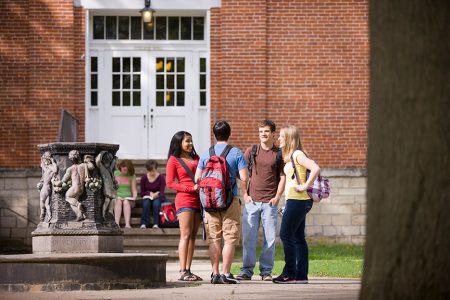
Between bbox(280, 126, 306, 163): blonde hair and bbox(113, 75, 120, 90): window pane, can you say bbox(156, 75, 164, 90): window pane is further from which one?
bbox(280, 126, 306, 163): blonde hair

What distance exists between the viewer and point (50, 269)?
36.7 feet

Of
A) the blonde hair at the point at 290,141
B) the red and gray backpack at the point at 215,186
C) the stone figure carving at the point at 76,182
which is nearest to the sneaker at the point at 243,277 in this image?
the red and gray backpack at the point at 215,186

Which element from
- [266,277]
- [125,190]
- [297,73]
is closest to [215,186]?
[266,277]

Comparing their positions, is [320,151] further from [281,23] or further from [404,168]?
[404,168]

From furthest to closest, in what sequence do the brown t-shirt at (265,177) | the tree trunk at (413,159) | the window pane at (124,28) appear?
the window pane at (124,28) < the brown t-shirt at (265,177) < the tree trunk at (413,159)

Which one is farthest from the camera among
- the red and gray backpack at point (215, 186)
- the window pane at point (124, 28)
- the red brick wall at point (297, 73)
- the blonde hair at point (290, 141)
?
the window pane at point (124, 28)

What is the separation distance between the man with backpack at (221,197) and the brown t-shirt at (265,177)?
0.80 m

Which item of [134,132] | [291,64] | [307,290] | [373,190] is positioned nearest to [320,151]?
[291,64]

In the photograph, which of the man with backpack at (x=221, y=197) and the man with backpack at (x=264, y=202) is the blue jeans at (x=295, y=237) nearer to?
the man with backpack at (x=221, y=197)

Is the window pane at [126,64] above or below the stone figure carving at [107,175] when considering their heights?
above

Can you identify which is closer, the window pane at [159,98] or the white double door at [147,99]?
the white double door at [147,99]

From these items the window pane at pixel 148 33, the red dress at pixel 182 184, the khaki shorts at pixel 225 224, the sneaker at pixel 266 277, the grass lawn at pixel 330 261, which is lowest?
the grass lawn at pixel 330 261

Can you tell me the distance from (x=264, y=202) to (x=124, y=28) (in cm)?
1000

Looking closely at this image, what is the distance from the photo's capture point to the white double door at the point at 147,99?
22359 millimetres
